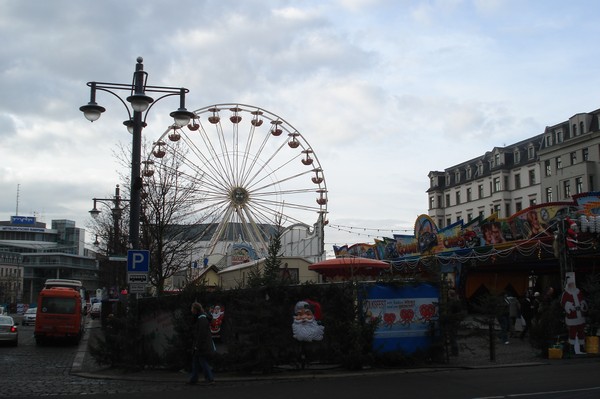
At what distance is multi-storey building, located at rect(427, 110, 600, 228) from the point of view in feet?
210

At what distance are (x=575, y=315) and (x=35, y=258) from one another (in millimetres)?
140034

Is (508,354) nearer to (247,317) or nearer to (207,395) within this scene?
(247,317)

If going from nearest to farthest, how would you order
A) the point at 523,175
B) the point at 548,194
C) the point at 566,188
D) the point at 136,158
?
the point at 136,158 < the point at 566,188 < the point at 548,194 < the point at 523,175

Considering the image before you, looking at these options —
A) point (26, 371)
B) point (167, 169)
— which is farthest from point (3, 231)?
point (26, 371)

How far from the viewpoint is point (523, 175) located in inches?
2950

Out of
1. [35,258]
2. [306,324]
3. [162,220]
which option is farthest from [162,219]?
[35,258]

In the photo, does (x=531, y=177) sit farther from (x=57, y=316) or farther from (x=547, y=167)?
(x=57, y=316)

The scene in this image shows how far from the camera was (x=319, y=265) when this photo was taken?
92.7 feet

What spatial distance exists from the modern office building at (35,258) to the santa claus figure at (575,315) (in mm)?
105636

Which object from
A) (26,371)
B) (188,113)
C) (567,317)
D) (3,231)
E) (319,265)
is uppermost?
(3,231)

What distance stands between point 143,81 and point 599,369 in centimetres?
1340

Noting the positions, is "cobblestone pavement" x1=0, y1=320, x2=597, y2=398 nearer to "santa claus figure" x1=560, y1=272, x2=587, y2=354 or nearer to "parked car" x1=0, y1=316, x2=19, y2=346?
"santa claus figure" x1=560, y1=272, x2=587, y2=354

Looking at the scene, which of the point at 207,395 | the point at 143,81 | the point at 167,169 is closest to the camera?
the point at 207,395

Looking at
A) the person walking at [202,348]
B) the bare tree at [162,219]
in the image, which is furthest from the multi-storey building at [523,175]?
the person walking at [202,348]
